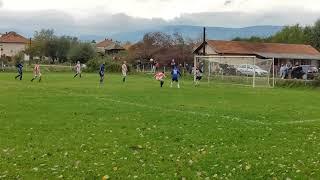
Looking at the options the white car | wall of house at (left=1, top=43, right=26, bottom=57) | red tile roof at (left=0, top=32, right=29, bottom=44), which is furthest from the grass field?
red tile roof at (left=0, top=32, right=29, bottom=44)

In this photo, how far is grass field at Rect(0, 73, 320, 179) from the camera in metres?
10.6

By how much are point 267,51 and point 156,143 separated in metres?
82.1

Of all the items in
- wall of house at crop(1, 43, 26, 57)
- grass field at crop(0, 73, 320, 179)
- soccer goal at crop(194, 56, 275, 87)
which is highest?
wall of house at crop(1, 43, 26, 57)

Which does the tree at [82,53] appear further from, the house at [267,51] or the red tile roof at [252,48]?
the red tile roof at [252,48]

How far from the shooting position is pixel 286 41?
123m

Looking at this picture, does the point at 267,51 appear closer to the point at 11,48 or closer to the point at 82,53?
the point at 82,53

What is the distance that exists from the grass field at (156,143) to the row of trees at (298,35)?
93425 millimetres

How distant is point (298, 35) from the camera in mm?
121250

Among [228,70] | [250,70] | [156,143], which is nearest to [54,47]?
[228,70]

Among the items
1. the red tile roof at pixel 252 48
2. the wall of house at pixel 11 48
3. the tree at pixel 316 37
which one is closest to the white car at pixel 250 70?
the red tile roof at pixel 252 48

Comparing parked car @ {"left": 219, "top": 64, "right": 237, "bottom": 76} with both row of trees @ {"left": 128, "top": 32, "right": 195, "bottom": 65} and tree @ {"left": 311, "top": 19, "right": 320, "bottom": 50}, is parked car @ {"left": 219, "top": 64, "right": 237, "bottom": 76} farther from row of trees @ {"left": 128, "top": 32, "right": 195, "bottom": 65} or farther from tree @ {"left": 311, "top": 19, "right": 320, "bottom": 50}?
tree @ {"left": 311, "top": 19, "right": 320, "bottom": 50}

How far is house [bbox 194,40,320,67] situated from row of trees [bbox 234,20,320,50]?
47.2 ft

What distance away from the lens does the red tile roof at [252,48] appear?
299ft

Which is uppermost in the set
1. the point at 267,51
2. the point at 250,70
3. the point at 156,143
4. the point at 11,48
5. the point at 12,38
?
the point at 12,38
